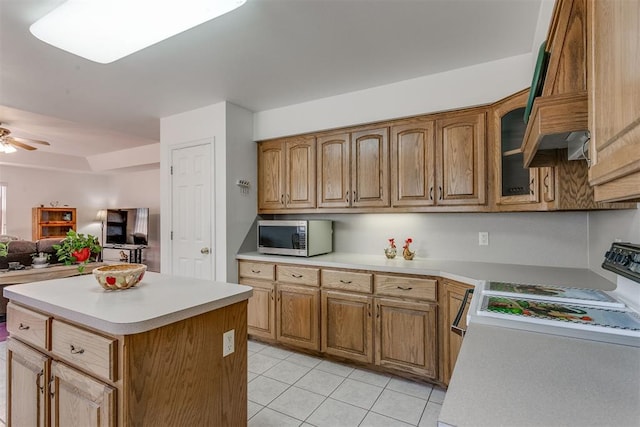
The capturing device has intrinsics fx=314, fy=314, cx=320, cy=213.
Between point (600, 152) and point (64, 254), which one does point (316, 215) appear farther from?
point (600, 152)

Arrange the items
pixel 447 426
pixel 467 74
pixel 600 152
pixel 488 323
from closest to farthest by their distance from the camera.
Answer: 1. pixel 447 426
2. pixel 600 152
3. pixel 488 323
4. pixel 467 74

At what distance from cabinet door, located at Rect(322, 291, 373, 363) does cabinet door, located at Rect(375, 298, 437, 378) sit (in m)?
0.09

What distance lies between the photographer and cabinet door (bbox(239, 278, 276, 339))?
301 cm

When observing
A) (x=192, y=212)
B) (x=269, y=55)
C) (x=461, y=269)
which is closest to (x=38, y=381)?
(x=192, y=212)

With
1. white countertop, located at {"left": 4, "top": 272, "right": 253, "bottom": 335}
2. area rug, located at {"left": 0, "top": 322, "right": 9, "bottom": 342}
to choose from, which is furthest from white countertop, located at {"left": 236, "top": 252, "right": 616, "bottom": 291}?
area rug, located at {"left": 0, "top": 322, "right": 9, "bottom": 342}

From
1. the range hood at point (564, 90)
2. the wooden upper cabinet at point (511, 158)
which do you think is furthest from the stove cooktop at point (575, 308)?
the wooden upper cabinet at point (511, 158)

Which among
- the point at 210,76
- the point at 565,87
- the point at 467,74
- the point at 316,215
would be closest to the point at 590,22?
the point at 565,87

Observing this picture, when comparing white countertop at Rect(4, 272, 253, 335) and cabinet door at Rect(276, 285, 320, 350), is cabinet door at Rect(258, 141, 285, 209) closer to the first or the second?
cabinet door at Rect(276, 285, 320, 350)

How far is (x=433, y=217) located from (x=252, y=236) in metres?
1.88

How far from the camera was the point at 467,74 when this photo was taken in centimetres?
243

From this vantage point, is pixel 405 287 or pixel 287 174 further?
pixel 287 174

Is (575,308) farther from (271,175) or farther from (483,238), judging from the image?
(271,175)

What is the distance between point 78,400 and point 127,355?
0.41 metres

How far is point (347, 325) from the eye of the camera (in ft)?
8.65
